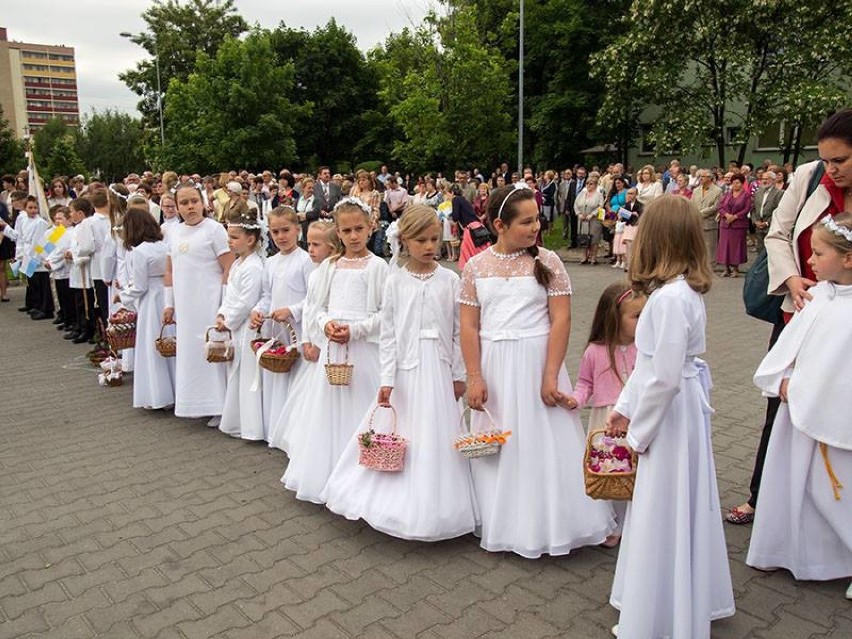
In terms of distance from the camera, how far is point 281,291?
619 cm

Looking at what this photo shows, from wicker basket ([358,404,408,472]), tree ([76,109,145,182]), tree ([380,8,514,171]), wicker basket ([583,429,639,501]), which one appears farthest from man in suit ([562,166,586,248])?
tree ([76,109,145,182])

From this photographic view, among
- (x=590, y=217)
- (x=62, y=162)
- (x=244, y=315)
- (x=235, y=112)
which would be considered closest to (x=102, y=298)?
(x=244, y=315)

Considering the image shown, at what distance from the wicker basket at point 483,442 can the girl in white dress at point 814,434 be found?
1.40 metres

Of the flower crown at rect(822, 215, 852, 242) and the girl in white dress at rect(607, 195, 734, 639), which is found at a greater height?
the flower crown at rect(822, 215, 852, 242)

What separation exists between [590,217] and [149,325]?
12624 millimetres

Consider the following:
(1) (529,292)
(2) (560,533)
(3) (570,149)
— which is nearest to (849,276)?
(1) (529,292)

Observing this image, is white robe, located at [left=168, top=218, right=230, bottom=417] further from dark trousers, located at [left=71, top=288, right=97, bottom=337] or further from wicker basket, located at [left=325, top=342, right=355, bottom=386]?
dark trousers, located at [left=71, top=288, right=97, bottom=337]

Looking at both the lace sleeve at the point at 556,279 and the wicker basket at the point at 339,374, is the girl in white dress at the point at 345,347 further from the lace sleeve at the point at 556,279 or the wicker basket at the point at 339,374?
the lace sleeve at the point at 556,279

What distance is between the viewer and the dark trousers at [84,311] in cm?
1116

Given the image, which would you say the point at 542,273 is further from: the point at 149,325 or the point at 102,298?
the point at 102,298

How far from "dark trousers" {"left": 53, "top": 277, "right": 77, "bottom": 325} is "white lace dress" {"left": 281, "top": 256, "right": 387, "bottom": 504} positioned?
8327mm

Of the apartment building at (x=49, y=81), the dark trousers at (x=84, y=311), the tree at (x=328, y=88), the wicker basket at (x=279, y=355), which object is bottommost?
the dark trousers at (x=84, y=311)

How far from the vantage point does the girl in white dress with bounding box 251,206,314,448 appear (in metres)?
6.10

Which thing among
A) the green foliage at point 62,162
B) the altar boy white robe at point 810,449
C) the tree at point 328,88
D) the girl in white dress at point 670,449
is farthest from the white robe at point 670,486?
the green foliage at point 62,162
